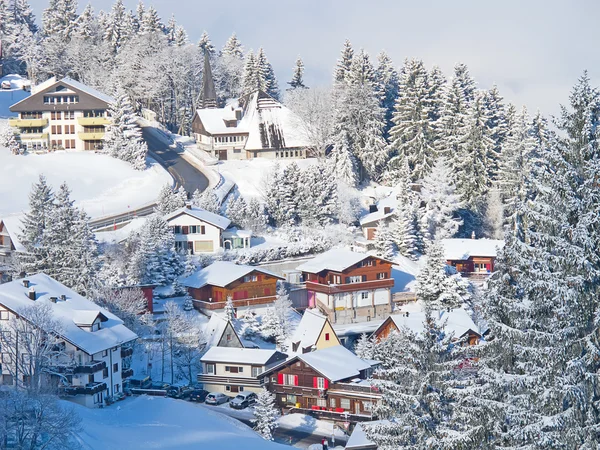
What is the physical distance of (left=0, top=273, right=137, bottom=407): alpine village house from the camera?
4678 centimetres

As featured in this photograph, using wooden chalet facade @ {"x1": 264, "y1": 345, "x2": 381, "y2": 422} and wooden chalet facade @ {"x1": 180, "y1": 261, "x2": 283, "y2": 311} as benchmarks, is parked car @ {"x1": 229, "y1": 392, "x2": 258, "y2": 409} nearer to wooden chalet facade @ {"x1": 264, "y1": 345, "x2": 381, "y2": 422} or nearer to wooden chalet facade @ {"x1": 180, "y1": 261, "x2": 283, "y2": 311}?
wooden chalet facade @ {"x1": 264, "y1": 345, "x2": 381, "y2": 422}

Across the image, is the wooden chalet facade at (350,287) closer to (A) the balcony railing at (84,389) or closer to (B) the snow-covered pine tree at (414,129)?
(B) the snow-covered pine tree at (414,129)

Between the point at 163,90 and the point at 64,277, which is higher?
the point at 163,90

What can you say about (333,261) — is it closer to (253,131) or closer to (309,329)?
(309,329)

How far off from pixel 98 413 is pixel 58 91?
51.1 meters

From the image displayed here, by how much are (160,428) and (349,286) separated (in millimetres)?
25446

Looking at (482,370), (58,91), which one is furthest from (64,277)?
(482,370)

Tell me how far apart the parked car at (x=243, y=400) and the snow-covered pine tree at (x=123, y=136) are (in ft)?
123

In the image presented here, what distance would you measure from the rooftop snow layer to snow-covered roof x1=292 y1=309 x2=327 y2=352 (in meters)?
7.48

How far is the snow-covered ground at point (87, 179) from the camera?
7538cm

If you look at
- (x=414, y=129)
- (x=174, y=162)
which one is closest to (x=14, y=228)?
(x=174, y=162)

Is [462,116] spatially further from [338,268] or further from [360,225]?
[338,268]

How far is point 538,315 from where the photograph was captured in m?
23.2

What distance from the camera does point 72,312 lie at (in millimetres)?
50719
